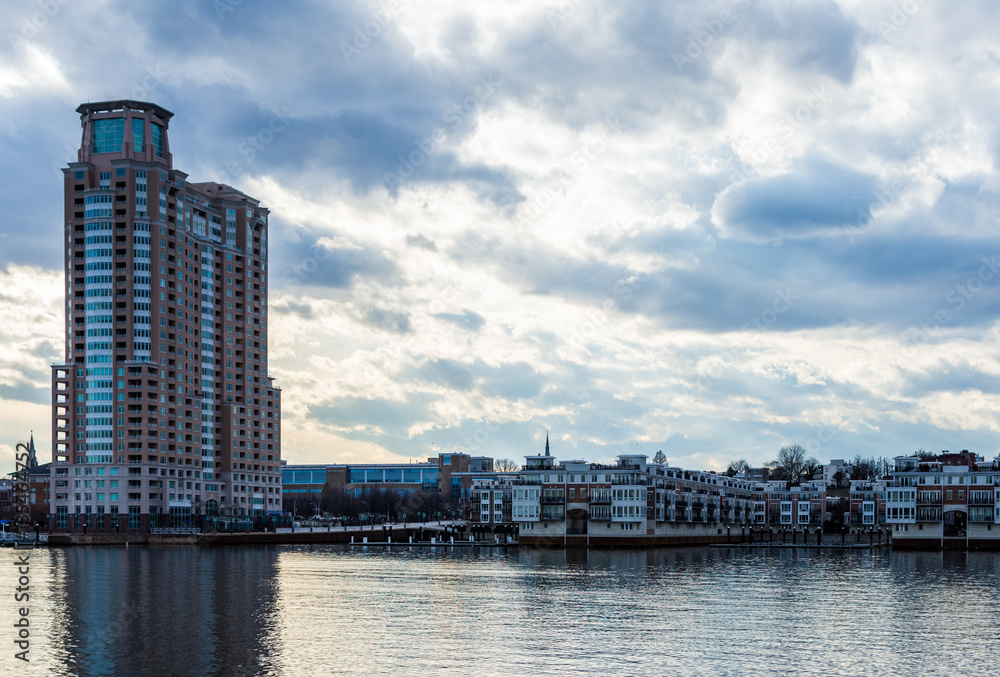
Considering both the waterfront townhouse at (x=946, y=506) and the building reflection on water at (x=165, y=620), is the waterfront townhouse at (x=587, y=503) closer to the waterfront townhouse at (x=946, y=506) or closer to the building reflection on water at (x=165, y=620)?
the waterfront townhouse at (x=946, y=506)

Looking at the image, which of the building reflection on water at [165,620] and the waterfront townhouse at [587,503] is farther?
the waterfront townhouse at [587,503]

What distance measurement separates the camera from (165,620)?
6925cm

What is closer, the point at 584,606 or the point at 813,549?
the point at 584,606

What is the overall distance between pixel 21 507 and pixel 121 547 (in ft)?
459

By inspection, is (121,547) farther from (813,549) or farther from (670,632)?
(670,632)

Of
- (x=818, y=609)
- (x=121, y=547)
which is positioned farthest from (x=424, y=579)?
(x=121, y=547)

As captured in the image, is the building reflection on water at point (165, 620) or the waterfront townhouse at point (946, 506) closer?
the building reflection on water at point (165, 620)

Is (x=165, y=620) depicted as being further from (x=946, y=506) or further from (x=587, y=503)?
(x=946, y=506)

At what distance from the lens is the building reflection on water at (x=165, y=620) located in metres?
53.9

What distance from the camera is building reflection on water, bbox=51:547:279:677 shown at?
177ft

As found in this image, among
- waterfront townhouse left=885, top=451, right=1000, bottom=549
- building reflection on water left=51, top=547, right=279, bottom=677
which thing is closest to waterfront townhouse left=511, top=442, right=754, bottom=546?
waterfront townhouse left=885, top=451, right=1000, bottom=549

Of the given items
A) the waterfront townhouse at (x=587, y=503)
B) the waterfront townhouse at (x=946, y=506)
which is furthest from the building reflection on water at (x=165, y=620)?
the waterfront townhouse at (x=946, y=506)

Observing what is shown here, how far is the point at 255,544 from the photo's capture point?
7840 inches

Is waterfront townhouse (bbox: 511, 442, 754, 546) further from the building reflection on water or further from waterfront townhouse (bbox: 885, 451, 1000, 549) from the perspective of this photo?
the building reflection on water
